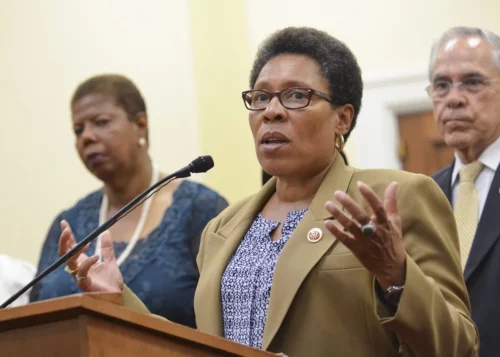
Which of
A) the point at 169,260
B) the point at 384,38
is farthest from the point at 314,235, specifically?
the point at 384,38

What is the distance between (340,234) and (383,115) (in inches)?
133

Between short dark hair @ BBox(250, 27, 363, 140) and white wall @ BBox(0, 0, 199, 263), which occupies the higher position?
short dark hair @ BBox(250, 27, 363, 140)

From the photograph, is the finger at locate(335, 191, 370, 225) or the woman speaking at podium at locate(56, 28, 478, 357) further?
the woman speaking at podium at locate(56, 28, 478, 357)

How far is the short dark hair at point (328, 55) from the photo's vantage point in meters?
2.46

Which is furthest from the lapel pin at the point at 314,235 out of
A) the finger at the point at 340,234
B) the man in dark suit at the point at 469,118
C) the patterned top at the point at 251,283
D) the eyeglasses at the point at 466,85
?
the eyeglasses at the point at 466,85

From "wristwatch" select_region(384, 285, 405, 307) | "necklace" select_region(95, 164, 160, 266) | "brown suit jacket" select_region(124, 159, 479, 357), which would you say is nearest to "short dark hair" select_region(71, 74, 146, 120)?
"necklace" select_region(95, 164, 160, 266)

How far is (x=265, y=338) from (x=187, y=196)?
4.71ft

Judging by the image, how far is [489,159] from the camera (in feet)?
10.9

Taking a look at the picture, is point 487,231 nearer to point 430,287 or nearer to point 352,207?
point 430,287

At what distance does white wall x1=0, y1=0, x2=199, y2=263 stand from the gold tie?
2.15 metres

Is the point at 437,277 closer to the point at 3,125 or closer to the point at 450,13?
the point at 450,13

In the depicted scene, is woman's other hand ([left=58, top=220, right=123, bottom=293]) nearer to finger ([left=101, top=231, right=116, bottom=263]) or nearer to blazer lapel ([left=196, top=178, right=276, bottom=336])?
finger ([left=101, top=231, right=116, bottom=263])

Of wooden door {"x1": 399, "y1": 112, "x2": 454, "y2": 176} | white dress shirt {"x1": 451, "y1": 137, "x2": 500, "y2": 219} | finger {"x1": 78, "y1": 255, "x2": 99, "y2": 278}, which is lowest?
wooden door {"x1": 399, "y1": 112, "x2": 454, "y2": 176}

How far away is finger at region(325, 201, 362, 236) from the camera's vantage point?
1.80 m
